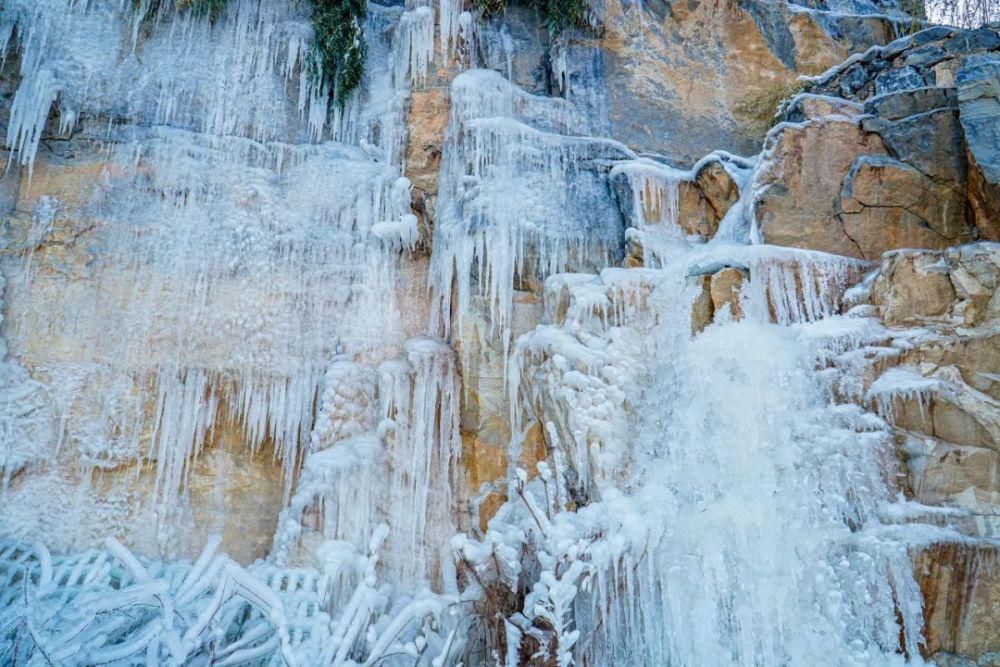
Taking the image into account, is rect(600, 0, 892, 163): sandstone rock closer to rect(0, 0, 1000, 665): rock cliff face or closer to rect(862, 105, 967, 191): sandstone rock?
rect(0, 0, 1000, 665): rock cliff face

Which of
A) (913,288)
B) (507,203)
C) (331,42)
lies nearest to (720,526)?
(913,288)

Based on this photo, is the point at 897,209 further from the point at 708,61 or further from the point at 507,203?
the point at 708,61

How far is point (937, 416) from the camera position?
5672mm

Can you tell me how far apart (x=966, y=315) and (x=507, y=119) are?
538 cm

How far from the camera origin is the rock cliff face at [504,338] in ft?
18.2

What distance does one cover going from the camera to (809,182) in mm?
7820

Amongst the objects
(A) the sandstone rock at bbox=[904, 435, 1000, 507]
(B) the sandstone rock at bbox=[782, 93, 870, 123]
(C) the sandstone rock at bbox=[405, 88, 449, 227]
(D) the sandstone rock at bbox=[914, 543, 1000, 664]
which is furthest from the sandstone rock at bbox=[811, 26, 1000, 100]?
(D) the sandstone rock at bbox=[914, 543, 1000, 664]

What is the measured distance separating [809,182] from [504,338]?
346cm

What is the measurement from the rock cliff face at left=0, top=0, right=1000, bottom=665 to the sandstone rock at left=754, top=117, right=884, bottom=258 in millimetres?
34

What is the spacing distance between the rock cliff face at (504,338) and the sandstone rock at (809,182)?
3 cm

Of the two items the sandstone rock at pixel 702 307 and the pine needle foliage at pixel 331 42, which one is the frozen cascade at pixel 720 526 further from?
the pine needle foliage at pixel 331 42

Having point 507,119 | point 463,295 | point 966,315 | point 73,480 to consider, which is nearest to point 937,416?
point 966,315

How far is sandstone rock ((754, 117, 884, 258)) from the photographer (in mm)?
7586

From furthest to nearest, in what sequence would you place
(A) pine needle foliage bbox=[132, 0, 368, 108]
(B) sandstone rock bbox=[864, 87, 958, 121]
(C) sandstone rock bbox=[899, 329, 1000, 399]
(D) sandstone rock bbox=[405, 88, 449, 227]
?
(A) pine needle foliage bbox=[132, 0, 368, 108] < (D) sandstone rock bbox=[405, 88, 449, 227] < (B) sandstone rock bbox=[864, 87, 958, 121] < (C) sandstone rock bbox=[899, 329, 1000, 399]
